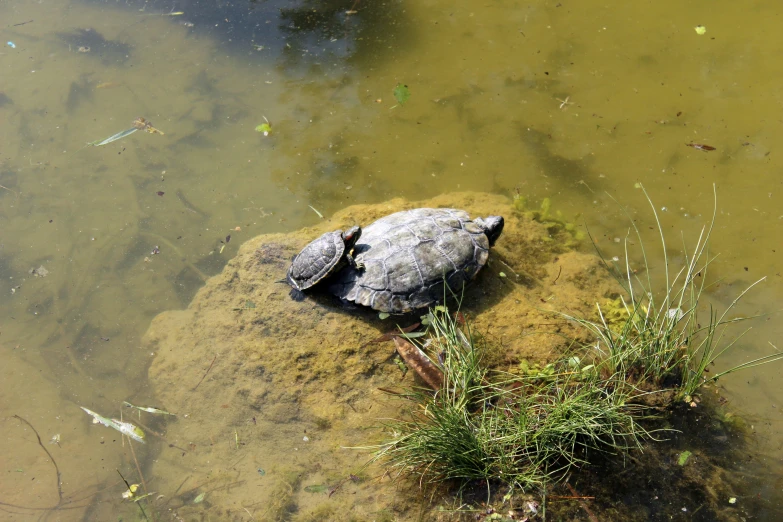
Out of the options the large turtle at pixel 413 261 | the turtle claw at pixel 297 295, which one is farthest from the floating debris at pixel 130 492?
the large turtle at pixel 413 261

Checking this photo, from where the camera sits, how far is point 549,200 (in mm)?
5195

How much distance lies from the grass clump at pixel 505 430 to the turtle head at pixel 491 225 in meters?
1.20

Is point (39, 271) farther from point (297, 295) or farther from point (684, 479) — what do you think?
point (684, 479)

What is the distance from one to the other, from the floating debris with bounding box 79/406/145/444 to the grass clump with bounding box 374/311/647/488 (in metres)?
2.10

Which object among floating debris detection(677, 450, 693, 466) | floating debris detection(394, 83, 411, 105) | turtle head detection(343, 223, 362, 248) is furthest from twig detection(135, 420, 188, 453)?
floating debris detection(394, 83, 411, 105)

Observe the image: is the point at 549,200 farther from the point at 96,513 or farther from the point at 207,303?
the point at 96,513

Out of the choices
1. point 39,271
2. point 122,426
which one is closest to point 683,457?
point 122,426

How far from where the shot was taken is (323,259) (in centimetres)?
399

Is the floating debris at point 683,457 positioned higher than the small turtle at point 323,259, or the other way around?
the small turtle at point 323,259

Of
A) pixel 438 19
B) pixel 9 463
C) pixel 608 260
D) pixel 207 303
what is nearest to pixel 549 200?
pixel 608 260

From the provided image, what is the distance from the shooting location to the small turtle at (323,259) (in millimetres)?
3975

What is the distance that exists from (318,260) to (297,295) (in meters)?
0.50

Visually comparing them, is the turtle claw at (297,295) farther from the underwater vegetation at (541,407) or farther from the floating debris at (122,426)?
the floating debris at (122,426)

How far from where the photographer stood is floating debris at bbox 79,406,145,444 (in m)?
4.26
